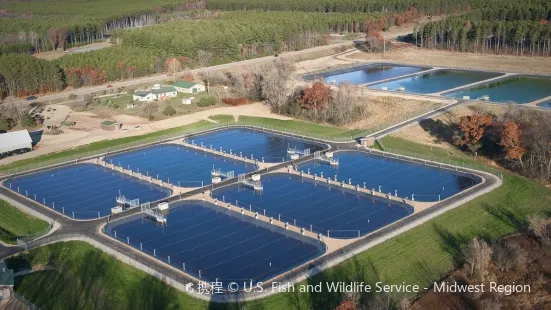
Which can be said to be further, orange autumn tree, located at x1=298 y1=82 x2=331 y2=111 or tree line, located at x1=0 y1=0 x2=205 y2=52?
tree line, located at x1=0 y1=0 x2=205 y2=52

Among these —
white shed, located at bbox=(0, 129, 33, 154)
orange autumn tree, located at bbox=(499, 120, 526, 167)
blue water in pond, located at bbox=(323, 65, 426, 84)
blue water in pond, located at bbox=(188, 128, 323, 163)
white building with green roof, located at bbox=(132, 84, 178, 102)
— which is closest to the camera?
orange autumn tree, located at bbox=(499, 120, 526, 167)

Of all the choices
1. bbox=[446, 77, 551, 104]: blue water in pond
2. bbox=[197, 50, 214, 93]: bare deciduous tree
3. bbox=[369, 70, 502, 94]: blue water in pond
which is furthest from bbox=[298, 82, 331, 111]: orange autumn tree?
bbox=[197, 50, 214, 93]: bare deciduous tree

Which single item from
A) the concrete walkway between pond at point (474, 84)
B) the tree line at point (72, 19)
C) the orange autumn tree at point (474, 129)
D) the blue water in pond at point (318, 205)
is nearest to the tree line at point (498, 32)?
the concrete walkway between pond at point (474, 84)

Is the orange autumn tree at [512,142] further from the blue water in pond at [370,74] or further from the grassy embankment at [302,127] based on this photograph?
the blue water in pond at [370,74]

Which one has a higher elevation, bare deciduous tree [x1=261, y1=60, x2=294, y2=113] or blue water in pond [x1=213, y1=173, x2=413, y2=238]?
bare deciduous tree [x1=261, y1=60, x2=294, y2=113]

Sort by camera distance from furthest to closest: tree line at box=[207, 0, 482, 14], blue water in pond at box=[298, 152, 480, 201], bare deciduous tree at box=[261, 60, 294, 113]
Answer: tree line at box=[207, 0, 482, 14] < bare deciduous tree at box=[261, 60, 294, 113] < blue water in pond at box=[298, 152, 480, 201]

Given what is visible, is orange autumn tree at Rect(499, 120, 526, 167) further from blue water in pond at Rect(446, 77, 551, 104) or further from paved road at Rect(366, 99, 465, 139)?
blue water in pond at Rect(446, 77, 551, 104)

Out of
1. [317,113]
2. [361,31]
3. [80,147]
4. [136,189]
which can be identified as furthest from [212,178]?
[361,31]
